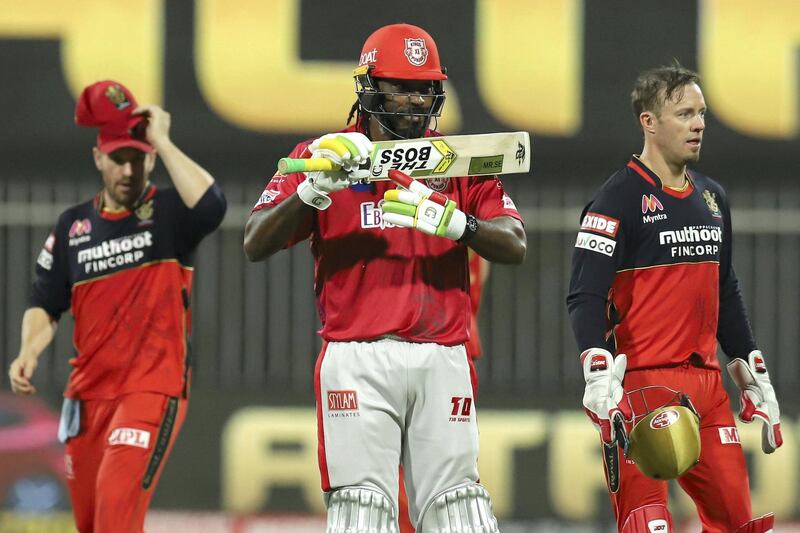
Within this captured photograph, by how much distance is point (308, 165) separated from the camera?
515cm

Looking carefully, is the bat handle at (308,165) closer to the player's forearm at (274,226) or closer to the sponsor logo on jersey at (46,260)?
the player's forearm at (274,226)

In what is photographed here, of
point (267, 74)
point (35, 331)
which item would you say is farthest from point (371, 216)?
point (267, 74)

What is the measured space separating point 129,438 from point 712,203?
2661 millimetres

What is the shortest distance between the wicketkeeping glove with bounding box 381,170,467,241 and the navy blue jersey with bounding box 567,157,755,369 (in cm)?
105

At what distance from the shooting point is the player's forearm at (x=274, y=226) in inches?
209

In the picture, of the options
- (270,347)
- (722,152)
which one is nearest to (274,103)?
(270,347)

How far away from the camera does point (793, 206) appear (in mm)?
10297

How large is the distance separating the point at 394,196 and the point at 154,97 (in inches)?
221

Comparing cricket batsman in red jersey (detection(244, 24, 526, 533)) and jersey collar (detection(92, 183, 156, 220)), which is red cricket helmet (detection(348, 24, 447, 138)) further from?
jersey collar (detection(92, 183, 156, 220))

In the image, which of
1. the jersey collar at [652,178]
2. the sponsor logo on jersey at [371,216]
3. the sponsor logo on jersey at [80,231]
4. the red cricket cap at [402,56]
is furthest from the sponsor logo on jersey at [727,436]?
the sponsor logo on jersey at [80,231]

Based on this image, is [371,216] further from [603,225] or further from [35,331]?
[35,331]

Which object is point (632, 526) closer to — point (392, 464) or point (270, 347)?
point (392, 464)

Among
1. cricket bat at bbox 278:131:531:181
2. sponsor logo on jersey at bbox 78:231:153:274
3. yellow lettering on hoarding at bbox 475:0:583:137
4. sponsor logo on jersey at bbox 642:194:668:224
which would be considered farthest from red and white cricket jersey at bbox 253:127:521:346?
yellow lettering on hoarding at bbox 475:0:583:137

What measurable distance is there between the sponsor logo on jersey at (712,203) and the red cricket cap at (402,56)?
1419 millimetres
